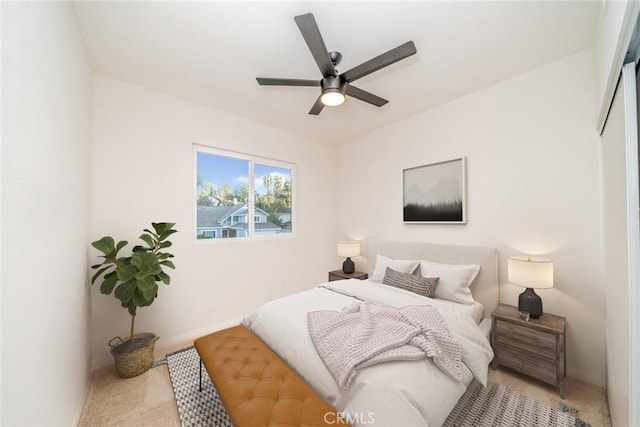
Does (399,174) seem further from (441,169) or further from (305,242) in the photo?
(305,242)

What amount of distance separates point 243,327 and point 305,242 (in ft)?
6.63

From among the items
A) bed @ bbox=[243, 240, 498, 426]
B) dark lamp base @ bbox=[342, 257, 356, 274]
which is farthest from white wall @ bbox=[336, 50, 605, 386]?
dark lamp base @ bbox=[342, 257, 356, 274]

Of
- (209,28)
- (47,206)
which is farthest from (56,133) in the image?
(209,28)

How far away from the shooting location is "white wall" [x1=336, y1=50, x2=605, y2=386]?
2012mm

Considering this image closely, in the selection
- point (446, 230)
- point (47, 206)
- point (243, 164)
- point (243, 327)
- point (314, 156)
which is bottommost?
point (243, 327)

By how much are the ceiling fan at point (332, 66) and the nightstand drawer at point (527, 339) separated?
2.29m

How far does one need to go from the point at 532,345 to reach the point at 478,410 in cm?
72

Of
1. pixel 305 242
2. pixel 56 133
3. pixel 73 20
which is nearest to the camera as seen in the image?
pixel 56 133

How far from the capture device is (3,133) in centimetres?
82

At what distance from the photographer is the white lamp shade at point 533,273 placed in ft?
6.37

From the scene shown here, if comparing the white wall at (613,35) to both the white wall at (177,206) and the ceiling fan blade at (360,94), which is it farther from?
the white wall at (177,206)

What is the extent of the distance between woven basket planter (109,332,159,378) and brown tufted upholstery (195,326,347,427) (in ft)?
2.48

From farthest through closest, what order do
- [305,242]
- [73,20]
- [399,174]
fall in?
[305,242], [399,174], [73,20]

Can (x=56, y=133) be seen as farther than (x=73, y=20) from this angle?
No
